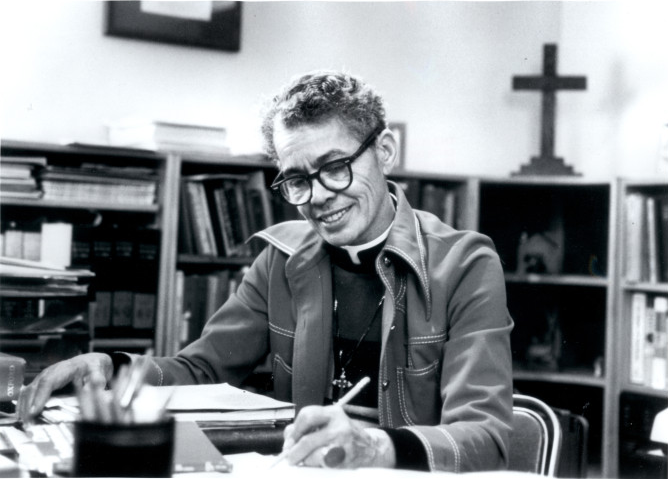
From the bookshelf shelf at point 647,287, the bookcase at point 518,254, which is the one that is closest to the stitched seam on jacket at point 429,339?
the bookcase at point 518,254

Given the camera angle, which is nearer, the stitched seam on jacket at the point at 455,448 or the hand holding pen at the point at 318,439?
the hand holding pen at the point at 318,439

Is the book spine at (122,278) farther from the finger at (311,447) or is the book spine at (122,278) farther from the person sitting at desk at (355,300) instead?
the finger at (311,447)

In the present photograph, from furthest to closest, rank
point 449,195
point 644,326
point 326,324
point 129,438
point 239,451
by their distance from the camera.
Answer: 1. point 449,195
2. point 644,326
3. point 326,324
4. point 239,451
5. point 129,438

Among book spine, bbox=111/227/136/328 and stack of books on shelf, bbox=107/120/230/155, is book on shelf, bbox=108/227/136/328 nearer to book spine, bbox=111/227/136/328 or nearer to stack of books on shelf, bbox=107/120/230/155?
book spine, bbox=111/227/136/328

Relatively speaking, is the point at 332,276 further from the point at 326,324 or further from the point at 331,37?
the point at 331,37

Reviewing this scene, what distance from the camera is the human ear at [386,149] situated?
157 cm

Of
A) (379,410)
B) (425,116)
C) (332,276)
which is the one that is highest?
(425,116)

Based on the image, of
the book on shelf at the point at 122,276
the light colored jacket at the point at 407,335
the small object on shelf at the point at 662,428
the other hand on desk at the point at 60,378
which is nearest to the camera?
the other hand on desk at the point at 60,378

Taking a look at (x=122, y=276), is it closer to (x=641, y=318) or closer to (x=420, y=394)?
(x=420, y=394)

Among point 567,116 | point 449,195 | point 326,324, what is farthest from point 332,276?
point 567,116

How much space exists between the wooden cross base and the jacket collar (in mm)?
1656

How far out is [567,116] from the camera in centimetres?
365

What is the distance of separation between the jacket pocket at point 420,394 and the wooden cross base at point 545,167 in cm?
196

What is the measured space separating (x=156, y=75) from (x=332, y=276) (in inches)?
67.2
